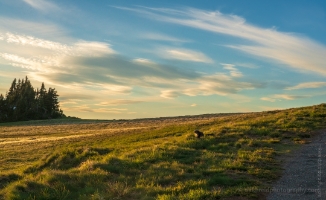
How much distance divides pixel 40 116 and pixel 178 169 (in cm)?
10469

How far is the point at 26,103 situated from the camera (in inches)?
4279

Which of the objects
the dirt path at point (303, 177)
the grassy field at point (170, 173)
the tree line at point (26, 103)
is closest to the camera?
the dirt path at point (303, 177)

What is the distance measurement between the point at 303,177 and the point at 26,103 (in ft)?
354

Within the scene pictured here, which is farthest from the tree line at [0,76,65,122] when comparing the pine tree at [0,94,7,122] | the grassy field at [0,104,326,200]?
the grassy field at [0,104,326,200]

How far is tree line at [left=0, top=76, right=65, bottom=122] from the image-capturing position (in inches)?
4247

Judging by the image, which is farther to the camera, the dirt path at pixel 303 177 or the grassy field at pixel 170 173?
the grassy field at pixel 170 173

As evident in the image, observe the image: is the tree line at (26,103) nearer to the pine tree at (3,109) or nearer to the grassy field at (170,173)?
the pine tree at (3,109)

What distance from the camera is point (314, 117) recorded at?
29.2m

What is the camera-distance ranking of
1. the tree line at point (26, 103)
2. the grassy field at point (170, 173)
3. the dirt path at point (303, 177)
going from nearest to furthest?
the dirt path at point (303, 177) < the grassy field at point (170, 173) < the tree line at point (26, 103)

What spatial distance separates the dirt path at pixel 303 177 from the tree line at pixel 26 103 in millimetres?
103940

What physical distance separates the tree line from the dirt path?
103940mm

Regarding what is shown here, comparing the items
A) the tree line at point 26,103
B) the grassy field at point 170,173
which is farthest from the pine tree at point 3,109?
the grassy field at point 170,173

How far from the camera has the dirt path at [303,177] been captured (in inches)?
394

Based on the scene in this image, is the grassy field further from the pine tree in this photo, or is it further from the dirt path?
the pine tree
